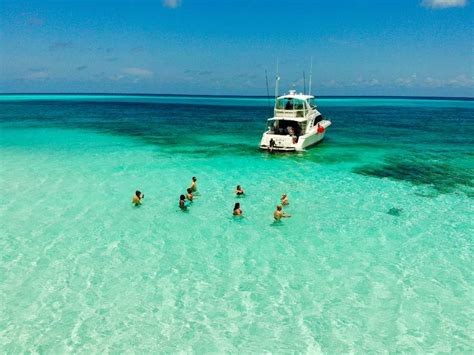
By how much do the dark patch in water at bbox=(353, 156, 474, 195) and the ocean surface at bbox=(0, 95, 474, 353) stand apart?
6.5 inches

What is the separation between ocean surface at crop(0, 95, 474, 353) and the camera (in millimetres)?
7816

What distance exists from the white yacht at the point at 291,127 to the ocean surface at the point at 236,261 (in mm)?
4641

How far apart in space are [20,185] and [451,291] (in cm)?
1731

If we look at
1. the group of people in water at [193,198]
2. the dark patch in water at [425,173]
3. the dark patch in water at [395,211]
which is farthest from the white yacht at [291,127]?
the dark patch in water at [395,211]

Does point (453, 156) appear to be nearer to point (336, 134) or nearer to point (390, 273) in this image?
point (336, 134)

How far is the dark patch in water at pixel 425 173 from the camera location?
18.3 metres

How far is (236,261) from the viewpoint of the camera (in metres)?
10.7

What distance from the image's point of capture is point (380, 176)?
20000mm

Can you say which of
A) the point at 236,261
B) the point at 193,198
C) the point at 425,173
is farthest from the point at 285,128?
the point at 236,261

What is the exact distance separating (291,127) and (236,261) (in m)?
17.5

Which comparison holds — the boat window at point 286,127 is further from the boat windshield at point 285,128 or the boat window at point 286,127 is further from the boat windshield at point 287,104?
the boat windshield at point 287,104

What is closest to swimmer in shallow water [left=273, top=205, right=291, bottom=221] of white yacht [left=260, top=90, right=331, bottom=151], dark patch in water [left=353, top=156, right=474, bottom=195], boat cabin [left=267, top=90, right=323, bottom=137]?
dark patch in water [left=353, top=156, right=474, bottom=195]

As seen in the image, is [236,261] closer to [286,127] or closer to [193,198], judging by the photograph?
[193,198]

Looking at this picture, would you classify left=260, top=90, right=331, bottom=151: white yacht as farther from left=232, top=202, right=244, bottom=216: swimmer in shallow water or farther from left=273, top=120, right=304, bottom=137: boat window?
left=232, top=202, right=244, bottom=216: swimmer in shallow water
